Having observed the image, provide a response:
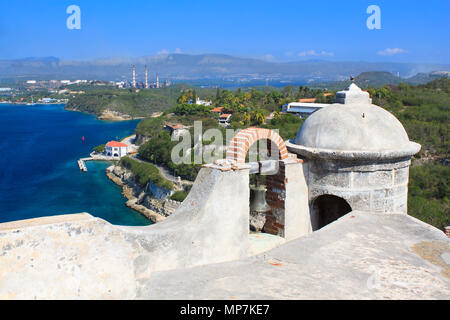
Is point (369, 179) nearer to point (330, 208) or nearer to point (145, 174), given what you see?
point (330, 208)

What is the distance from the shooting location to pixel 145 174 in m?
45.0

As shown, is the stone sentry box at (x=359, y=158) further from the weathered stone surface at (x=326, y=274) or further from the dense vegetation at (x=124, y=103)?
the dense vegetation at (x=124, y=103)

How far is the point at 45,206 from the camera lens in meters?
39.7

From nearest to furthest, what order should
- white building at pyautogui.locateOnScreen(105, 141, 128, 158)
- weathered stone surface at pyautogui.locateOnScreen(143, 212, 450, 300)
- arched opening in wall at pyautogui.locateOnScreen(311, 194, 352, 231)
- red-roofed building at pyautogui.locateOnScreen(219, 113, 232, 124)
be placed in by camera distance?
weathered stone surface at pyautogui.locateOnScreen(143, 212, 450, 300) → arched opening in wall at pyautogui.locateOnScreen(311, 194, 352, 231) → white building at pyautogui.locateOnScreen(105, 141, 128, 158) → red-roofed building at pyautogui.locateOnScreen(219, 113, 232, 124)

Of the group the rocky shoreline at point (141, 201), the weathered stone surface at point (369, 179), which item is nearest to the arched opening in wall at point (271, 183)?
the weathered stone surface at point (369, 179)

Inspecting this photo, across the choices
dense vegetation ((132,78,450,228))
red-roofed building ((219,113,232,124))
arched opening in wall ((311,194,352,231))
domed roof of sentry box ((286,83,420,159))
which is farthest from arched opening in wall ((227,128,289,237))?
red-roofed building ((219,113,232,124))

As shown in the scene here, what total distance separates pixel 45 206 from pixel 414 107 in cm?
3921

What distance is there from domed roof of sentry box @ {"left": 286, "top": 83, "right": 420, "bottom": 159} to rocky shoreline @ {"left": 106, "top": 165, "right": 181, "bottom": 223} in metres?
29.9

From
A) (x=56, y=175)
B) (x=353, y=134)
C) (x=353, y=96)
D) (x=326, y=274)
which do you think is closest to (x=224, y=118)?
(x=56, y=175)

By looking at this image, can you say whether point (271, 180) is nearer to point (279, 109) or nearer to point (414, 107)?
point (414, 107)

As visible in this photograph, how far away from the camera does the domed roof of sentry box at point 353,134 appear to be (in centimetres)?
556

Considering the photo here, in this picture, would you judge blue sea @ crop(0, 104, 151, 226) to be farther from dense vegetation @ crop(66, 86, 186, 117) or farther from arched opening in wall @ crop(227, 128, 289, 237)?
arched opening in wall @ crop(227, 128, 289, 237)

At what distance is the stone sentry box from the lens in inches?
220
